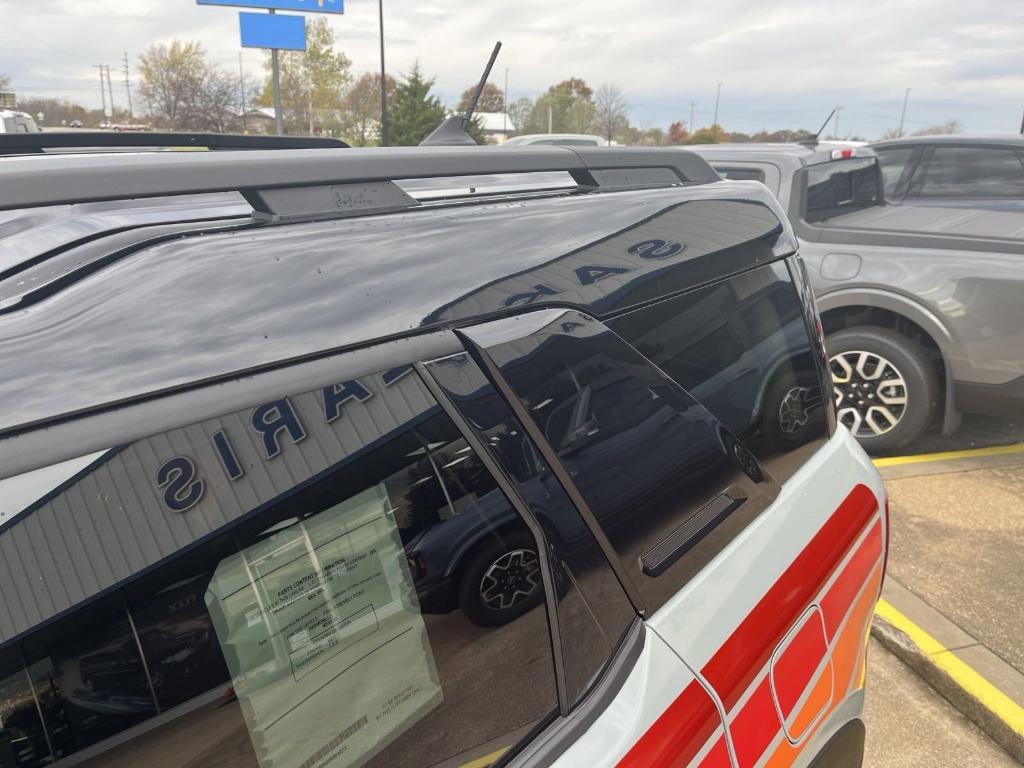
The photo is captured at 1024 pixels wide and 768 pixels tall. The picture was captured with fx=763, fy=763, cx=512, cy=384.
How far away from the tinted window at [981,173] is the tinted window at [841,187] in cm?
112

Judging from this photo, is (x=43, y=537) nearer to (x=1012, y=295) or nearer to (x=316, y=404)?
(x=316, y=404)

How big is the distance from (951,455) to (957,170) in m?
3.04

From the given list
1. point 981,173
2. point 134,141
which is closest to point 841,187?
point 981,173

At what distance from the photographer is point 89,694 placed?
2.39ft

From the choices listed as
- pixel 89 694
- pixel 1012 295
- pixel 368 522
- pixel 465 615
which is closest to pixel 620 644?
pixel 465 615

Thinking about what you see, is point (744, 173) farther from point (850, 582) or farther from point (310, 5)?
point (310, 5)

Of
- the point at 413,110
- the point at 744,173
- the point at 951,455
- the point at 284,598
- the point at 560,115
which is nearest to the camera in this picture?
the point at 284,598

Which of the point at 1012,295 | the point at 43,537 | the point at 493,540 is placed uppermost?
the point at 43,537

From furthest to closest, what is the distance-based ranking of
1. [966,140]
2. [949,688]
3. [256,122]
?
[256,122] → [966,140] → [949,688]

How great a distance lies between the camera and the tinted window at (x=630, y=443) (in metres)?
1.06

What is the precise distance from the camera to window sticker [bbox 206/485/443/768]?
0.81 m

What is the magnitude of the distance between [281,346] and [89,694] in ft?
1.27

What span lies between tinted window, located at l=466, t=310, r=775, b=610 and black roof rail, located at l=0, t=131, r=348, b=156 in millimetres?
1007

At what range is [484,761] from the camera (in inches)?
36.9
